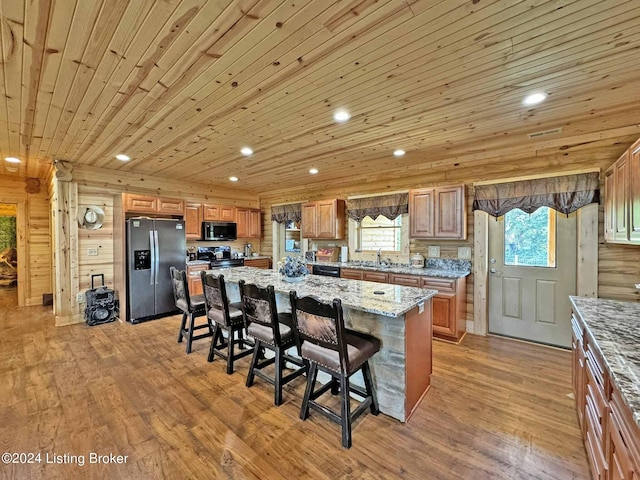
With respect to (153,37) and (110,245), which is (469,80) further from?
(110,245)

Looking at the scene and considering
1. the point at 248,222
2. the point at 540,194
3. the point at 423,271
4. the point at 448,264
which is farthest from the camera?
the point at 248,222

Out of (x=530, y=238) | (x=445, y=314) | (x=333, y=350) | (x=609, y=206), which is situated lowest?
(x=445, y=314)

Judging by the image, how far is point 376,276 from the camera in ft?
14.9

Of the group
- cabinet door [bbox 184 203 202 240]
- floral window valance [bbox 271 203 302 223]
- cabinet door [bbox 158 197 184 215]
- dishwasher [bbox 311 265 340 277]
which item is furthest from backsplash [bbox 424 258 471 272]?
cabinet door [bbox 158 197 184 215]

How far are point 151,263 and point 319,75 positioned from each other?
4303 mm

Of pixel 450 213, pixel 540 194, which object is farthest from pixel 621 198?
pixel 450 213

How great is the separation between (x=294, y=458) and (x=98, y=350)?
312cm

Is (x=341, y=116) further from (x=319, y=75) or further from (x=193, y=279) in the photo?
(x=193, y=279)

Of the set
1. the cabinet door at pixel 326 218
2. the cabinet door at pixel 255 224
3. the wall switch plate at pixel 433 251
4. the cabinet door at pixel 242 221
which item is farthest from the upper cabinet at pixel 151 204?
the wall switch plate at pixel 433 251

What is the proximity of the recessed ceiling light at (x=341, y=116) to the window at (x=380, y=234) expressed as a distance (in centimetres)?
257

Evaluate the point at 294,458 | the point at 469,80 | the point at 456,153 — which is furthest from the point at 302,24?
the point at 456,153

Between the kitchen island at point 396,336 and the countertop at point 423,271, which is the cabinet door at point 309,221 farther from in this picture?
the kitchen island at point 396,336

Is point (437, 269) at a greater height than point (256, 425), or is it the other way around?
point (437, 269)

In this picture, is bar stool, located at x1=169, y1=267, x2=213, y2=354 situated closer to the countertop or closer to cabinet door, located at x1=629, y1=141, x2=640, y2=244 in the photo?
the countertop
